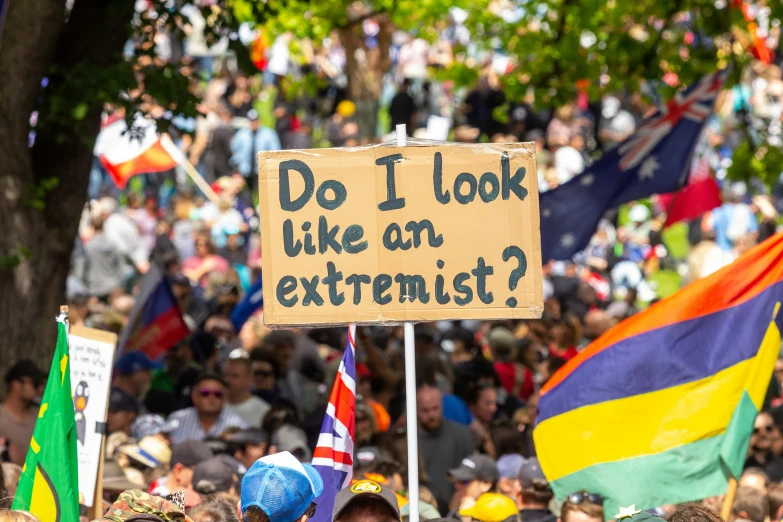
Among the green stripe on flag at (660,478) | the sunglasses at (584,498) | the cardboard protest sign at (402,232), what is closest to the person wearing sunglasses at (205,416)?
the green stripe on flag at (660,478)

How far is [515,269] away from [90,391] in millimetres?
2863

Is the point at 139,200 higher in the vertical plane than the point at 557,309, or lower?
higher

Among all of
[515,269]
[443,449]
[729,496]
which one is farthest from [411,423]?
[443,449]

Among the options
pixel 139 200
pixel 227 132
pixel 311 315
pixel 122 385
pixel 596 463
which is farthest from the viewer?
pixel 227 132

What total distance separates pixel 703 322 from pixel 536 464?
165 centimetres

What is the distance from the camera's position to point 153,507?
5219mm

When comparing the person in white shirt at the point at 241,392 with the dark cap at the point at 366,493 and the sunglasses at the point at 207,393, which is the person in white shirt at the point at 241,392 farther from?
the dark cap at the point at 366,493

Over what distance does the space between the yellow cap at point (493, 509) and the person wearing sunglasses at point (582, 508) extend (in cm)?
48

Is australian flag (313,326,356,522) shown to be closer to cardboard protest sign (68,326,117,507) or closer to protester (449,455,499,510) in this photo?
cardboard protest sign (68,326,117,507)

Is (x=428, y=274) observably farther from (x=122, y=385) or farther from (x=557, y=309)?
(x=557, y=309)

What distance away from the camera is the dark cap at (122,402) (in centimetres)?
1192

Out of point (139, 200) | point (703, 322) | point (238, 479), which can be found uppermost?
point (139, 200)

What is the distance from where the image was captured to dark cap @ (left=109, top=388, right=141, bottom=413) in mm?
11922

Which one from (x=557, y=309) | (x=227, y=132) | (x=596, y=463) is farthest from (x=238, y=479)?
(x=227, y=132)
